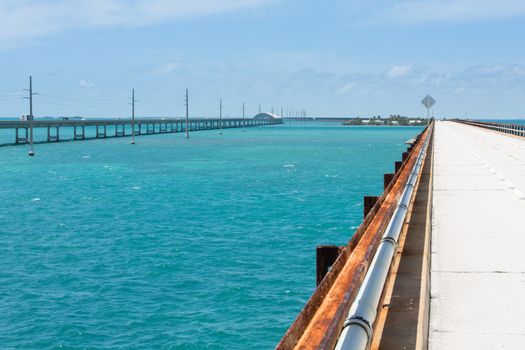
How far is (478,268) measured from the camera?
24.7 feet

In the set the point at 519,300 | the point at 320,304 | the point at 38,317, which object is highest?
the point at 320,304

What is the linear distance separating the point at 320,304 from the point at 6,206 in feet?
117

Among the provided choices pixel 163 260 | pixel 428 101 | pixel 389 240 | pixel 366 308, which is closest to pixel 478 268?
pixel 389 240

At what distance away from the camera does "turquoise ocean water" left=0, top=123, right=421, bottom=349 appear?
569 inches

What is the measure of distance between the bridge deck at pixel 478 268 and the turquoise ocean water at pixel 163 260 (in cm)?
520

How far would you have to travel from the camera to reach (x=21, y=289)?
17.7m

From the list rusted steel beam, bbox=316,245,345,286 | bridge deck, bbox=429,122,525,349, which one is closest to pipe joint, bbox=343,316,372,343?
bridge deck, bbox=429,122,525,349

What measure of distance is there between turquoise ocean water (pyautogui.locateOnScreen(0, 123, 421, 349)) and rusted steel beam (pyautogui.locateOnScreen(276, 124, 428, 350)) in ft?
24.5

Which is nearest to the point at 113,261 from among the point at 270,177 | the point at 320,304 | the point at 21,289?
the point at 21,289

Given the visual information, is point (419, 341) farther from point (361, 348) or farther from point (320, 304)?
point (361, 348)

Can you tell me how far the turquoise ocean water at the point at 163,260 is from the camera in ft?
47.4

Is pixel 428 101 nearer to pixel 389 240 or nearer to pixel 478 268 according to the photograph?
pixel 478 268

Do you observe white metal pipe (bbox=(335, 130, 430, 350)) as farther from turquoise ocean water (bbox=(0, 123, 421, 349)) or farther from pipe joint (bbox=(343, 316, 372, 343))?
turquoise ocean water (bbox=(0, 123, 421, 349))

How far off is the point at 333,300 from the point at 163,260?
17145mm
